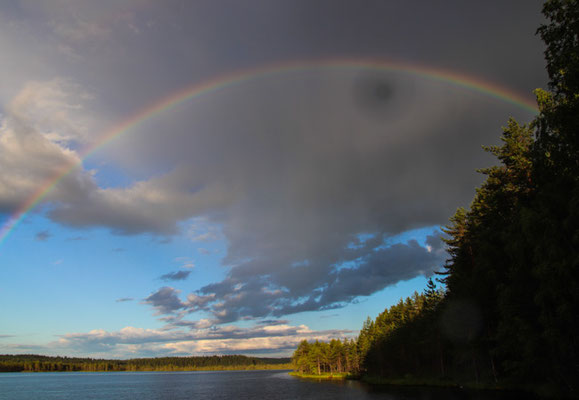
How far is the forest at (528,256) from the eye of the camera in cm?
1992

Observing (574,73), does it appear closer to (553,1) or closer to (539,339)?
(553,1)

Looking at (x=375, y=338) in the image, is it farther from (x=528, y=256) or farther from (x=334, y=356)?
(x=528, y=256)

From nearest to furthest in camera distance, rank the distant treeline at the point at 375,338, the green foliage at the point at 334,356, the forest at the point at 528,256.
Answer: the forest at the point at 528,256
the distant treeline at the point at 375,338
the green foliage at the point at 334,356

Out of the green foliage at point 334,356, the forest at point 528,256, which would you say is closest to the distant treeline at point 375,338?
the green foliage at point 334,356

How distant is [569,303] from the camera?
2319cm

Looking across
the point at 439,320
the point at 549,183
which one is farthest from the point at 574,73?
the point at 439,320

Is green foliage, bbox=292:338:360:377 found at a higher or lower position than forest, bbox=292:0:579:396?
lower

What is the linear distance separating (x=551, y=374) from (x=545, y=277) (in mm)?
13836

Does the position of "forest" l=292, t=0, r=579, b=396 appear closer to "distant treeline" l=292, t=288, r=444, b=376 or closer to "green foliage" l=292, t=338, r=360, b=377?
"distant treeline" l=292, t=288, r=444, b=376

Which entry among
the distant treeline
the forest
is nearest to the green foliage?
the distant treeline

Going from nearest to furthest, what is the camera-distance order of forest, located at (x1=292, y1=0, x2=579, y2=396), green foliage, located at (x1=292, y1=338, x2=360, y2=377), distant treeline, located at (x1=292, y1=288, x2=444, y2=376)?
forest, located at (x1=292, y1=0, x2=579, y2=396) < distant treeline, located at (x1=292, y1=288, x2=444, y2=376) < green foliage, located at (x1=292, y1=338, x2=360, y2=377)

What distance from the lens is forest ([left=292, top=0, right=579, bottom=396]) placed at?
65.4ft

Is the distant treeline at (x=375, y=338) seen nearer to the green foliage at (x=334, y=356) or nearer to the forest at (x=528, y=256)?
the green foliage at (x=334, y=356)

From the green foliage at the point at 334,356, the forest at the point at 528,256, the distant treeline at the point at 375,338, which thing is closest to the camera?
the forest at the point at 528,256
